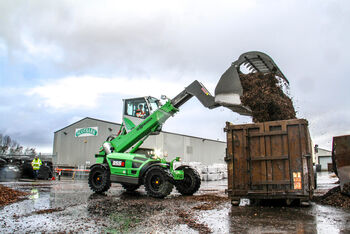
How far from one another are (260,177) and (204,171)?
1550 cm

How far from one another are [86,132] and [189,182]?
2137cm

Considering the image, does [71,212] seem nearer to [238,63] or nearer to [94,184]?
[94,184]

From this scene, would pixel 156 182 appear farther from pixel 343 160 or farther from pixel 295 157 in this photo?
pixel 343 160

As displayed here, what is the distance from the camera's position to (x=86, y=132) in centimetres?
3014

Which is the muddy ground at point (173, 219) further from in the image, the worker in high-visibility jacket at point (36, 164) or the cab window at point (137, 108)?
the worker in high-visibility jacket at point (36, 164)

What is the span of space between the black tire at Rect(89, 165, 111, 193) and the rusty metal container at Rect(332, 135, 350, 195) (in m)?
7.60

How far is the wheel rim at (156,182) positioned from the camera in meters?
9.92

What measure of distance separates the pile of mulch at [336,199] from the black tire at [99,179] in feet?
23.0

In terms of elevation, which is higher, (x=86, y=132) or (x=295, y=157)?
(x=86, y=132)

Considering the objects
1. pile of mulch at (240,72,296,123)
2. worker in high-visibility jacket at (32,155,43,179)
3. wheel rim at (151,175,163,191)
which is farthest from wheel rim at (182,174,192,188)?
worker in high-visibility jacket at (32,155,43,179)

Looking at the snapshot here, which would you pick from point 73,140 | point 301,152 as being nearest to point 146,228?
point 301,152

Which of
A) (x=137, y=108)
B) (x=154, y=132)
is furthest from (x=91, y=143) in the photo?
(x=154, y=132)

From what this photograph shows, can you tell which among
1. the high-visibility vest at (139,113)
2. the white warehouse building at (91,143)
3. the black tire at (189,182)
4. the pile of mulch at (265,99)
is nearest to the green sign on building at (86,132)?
the white warehouse building at (91,143)

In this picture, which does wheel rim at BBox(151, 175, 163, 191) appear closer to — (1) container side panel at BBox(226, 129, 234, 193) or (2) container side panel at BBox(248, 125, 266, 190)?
(1) container side panel at BBox(226, 129, 234, 193)
